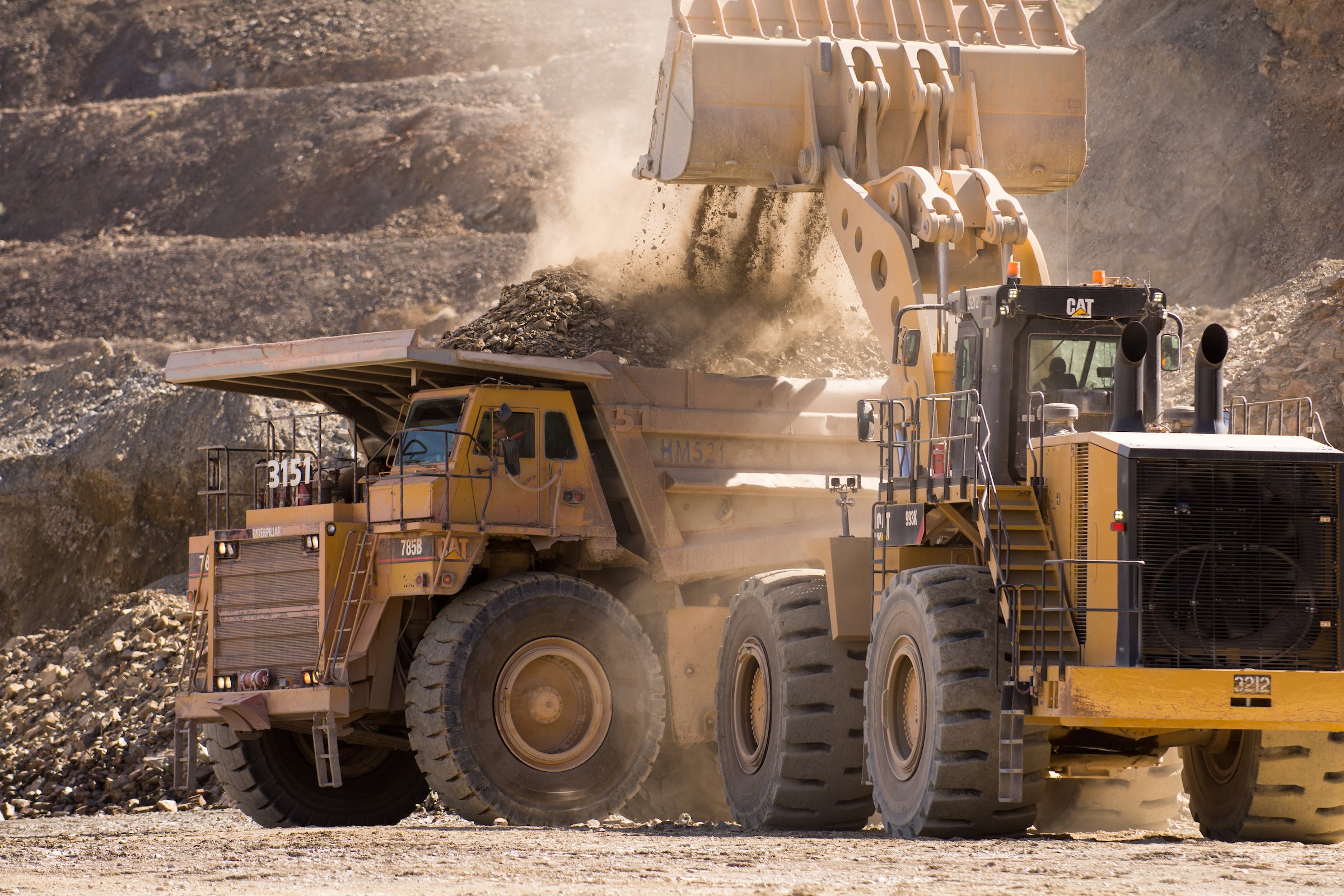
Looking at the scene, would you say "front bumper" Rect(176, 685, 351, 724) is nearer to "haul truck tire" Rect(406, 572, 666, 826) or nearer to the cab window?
"haul truck tire" Rect(406, 572, 666, 826)

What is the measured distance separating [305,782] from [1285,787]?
7.57 meters

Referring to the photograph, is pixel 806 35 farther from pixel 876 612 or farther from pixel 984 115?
pixel 876 612

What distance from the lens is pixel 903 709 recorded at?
32.3ft

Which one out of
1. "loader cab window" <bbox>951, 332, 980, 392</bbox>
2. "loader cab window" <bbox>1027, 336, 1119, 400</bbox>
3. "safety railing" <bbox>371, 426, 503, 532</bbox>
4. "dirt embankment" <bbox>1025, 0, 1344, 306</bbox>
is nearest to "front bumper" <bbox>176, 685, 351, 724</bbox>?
"safety railing" <bbox>371, 426, 503, 532</bbox>

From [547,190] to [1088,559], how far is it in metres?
41.2

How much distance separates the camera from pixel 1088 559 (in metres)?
8.59

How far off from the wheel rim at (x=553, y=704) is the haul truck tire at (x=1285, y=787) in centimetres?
483

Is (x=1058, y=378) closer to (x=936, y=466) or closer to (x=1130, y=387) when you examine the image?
(x=1130, y=387)

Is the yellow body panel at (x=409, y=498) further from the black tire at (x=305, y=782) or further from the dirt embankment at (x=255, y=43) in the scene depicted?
the dirt embankment at (x=255, y=43)

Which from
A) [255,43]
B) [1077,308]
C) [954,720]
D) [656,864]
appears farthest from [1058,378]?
[255,43]

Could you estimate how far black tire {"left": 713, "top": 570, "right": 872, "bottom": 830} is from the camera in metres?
10.8

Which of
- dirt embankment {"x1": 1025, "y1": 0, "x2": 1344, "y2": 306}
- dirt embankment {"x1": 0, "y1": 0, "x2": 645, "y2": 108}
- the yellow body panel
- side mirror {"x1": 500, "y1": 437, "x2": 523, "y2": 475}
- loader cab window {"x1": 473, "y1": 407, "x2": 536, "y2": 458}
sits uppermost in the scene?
dirt embankment {"x1": 0, "y1": 0, "x2": 645, "y2": 108}

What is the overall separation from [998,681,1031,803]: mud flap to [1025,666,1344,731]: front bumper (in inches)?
13.0

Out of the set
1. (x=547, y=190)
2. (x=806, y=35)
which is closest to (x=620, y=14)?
(x=547, y=190)
